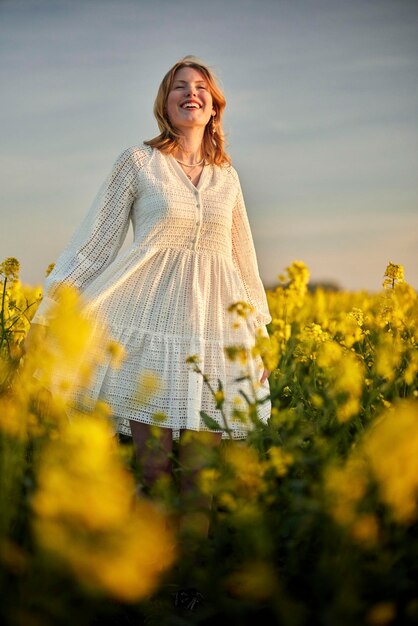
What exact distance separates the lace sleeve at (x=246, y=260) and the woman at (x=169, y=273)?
0.05m

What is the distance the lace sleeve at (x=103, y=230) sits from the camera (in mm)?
2676

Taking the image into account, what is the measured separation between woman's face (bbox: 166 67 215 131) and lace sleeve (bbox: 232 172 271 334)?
29 centimetres

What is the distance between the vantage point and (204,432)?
242 centimetres

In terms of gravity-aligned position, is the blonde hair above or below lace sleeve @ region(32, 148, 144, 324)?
above

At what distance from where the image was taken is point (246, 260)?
9.73 feet

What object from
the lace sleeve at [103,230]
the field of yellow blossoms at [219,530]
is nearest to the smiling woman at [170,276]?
the lace sleeve at [103,230]

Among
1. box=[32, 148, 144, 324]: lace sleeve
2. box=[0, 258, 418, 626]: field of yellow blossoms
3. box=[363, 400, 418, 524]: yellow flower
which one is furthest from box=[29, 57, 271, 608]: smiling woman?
box=[363, 400, 418, 524]: yellow flower

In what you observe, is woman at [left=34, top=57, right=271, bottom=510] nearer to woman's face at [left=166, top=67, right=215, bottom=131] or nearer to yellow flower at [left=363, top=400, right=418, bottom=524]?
woman's face at [left=166, top=67, right=215, bottom=131]

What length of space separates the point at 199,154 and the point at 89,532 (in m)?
1.95

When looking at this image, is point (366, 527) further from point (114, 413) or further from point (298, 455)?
point (114, 413)

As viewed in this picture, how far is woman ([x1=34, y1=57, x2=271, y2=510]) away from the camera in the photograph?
2.49 metres

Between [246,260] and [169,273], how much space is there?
44cm

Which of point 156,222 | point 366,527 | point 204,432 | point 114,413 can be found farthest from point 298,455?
point 156,222

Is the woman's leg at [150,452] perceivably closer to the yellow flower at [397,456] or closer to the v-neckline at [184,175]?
the v-neckline at [184,175]
